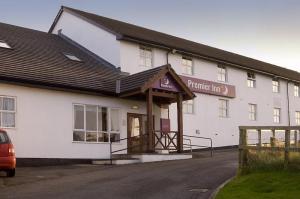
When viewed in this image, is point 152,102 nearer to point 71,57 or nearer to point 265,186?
point 71,57

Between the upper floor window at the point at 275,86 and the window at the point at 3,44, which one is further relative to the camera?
the upper floor window at the point at 275,86

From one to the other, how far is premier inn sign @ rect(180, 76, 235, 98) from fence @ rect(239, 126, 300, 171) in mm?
15935

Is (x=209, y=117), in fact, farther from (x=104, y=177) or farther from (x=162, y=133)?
(x=104, y=177)

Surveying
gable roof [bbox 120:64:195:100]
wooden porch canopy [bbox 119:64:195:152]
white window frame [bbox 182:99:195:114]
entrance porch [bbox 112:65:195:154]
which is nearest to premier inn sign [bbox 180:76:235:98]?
white window frame [bbox 182:99:195:114]

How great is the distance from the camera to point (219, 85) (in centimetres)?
3438

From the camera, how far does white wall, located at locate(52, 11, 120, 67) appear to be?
1145 inches

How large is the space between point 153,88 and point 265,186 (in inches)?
509

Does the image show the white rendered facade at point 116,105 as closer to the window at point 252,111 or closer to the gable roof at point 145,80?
the window at point 252,111

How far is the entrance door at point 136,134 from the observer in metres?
26.7

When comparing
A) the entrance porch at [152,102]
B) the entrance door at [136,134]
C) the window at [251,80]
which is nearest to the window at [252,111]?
the window at [251,80]

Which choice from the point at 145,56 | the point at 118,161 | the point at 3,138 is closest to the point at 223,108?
the point at 145,56

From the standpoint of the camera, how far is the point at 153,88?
82.4ft

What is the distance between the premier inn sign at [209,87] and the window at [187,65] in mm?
555

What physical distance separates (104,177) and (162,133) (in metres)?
10.5
